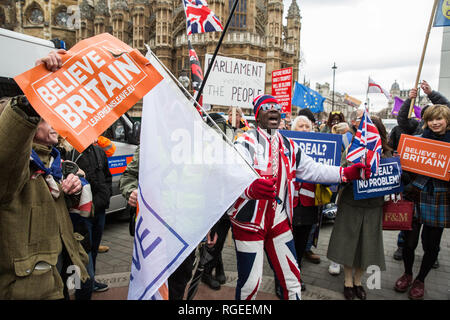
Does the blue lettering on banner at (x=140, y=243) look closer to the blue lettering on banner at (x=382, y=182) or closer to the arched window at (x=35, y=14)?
the blue lettering on banner at (x=382, y=182)

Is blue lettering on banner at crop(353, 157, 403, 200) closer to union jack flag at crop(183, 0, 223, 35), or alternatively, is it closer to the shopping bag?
the shopping bag

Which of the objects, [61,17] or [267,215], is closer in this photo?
[267,215]

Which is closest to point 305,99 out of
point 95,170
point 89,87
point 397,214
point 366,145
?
point 397,214

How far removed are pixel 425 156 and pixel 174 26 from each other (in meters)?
42.4

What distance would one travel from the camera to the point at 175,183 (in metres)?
1.76

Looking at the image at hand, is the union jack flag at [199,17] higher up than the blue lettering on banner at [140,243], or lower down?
higher up

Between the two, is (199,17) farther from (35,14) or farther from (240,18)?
(35,14)

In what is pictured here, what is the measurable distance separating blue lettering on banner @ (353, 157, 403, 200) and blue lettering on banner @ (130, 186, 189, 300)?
2557 millimetres

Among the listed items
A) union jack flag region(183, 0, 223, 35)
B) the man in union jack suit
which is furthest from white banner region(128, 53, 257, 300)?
union jack flag region(183, 0, 223, 35)

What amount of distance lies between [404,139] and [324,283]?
2.17 metres

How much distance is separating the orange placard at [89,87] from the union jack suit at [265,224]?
3.71 ft

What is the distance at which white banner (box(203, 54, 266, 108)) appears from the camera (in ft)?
18.9

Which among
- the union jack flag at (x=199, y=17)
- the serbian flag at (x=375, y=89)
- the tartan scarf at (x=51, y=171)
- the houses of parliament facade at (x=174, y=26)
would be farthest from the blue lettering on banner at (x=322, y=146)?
the houses of parliament facade at (x=174, y=26)

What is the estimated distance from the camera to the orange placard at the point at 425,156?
3436 mm
